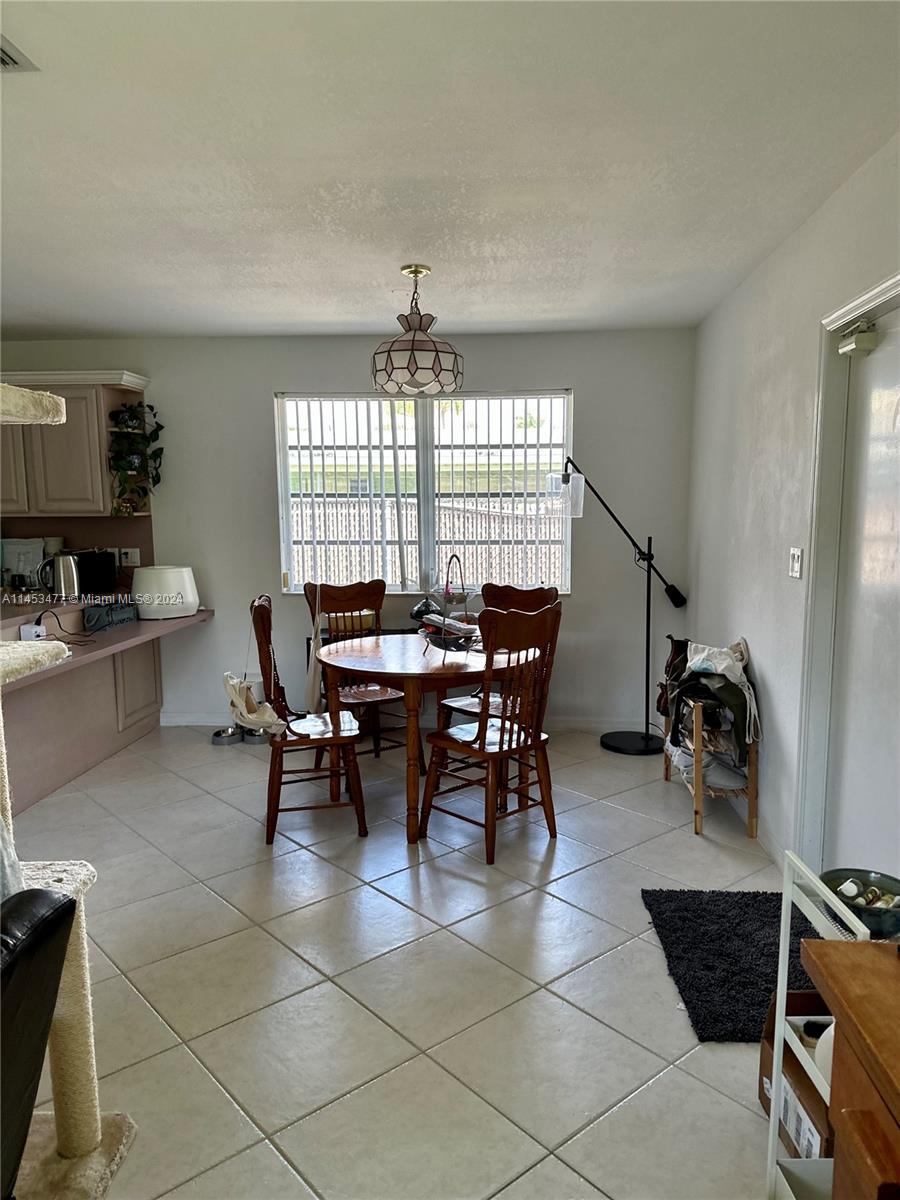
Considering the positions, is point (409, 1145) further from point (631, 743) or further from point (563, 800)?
point (631, 743)

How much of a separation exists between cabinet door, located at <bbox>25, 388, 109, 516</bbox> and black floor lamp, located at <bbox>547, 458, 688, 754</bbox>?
2.68 metres

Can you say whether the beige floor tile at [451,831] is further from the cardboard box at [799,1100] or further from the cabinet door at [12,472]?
the cabinet door at [12,472]

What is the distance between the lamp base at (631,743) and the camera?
4496 mm

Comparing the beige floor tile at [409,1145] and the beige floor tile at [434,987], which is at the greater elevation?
the beige floor tile at [434,987]

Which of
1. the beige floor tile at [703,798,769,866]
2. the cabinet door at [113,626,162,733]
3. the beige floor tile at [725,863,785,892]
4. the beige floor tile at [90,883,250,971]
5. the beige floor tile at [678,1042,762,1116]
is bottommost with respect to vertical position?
the beige floor tile at [678,1042,762,1116]

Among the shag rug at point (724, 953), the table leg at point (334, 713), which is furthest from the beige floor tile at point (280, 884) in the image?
the shag rug at point (724, 953)

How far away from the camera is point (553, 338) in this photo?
15.5 ft

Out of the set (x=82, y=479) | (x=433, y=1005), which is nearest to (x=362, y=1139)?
(x=433, y=1005)

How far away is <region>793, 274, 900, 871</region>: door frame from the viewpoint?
267 cm

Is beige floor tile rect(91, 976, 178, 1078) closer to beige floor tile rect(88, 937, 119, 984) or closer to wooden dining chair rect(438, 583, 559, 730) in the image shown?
beige floor tile rect(88, 937, 119, 984)

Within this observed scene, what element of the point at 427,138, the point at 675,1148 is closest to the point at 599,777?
the point at 675,1148

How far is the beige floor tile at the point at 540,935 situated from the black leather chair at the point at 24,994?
60.6 inches

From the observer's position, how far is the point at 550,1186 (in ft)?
5.38

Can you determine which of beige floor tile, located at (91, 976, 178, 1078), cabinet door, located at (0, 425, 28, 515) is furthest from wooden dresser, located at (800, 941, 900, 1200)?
cabinet door, located at (0, 425, 28, 515)
